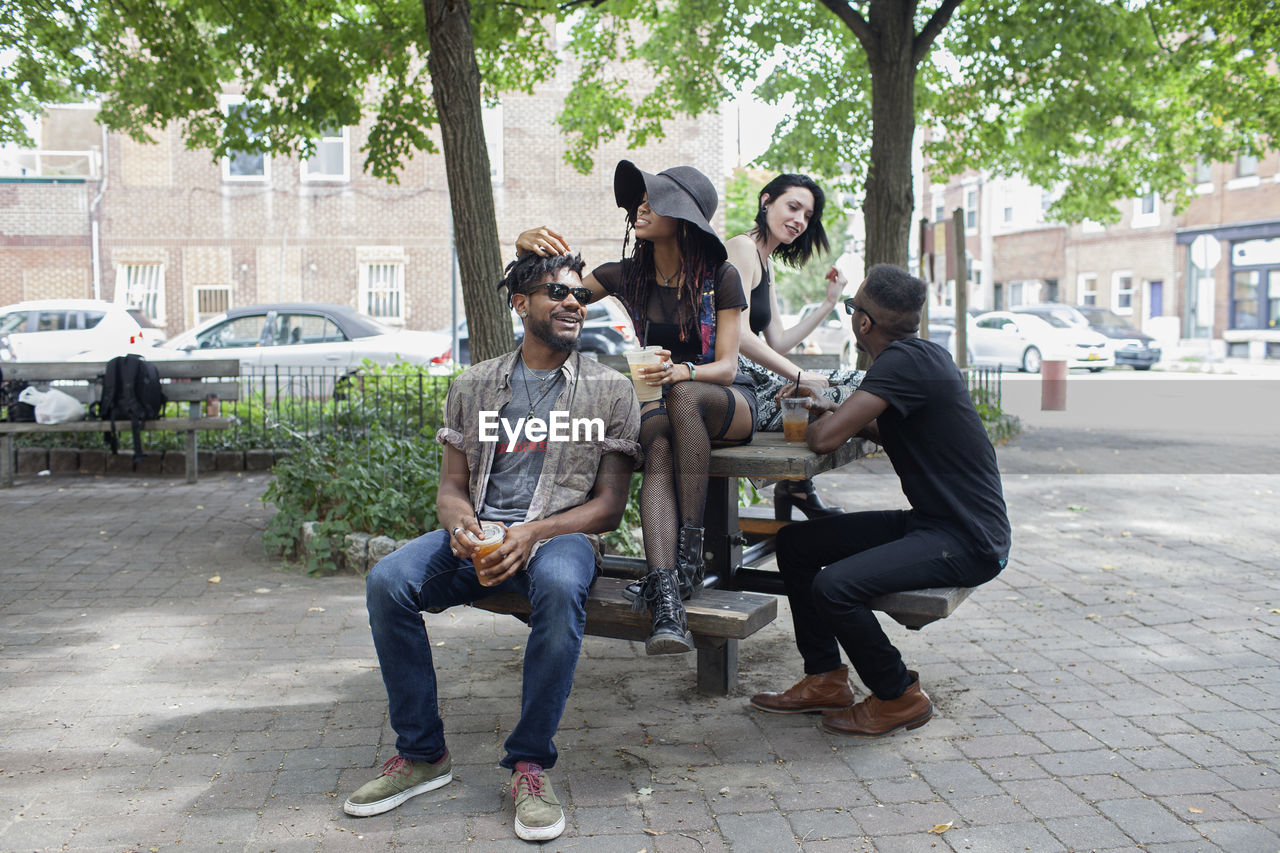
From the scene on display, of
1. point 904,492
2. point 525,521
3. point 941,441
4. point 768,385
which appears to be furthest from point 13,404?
point 941,441

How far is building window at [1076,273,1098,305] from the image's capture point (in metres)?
40.9

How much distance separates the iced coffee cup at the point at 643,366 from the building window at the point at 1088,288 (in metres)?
40.3

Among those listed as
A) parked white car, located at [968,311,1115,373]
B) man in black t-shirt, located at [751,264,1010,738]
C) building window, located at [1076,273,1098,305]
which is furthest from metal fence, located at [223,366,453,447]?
building window, located at [1076,273,1098,305]

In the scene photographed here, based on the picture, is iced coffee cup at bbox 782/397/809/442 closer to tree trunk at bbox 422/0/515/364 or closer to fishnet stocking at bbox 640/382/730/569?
fishnet stocking at bbox 640/382/730/569

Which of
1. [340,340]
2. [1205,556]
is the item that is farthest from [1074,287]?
[1205,556]

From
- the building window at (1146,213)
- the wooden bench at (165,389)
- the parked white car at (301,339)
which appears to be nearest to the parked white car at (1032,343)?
the building window at (1146,213)

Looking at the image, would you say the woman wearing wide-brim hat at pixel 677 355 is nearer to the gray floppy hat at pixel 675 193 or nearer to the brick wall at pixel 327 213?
the gray floppy hat at pixel 675 193

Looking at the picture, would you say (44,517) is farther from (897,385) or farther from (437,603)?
(897,385)

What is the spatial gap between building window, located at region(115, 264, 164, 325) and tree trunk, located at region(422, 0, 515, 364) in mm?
24441

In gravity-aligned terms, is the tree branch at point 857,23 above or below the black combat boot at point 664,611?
above

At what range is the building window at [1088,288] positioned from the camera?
40875 mm

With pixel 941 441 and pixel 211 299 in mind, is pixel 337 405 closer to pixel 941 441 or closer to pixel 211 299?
pixel 941 441

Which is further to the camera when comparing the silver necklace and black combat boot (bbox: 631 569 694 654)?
the silver necklace

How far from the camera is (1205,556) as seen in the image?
6.97m
